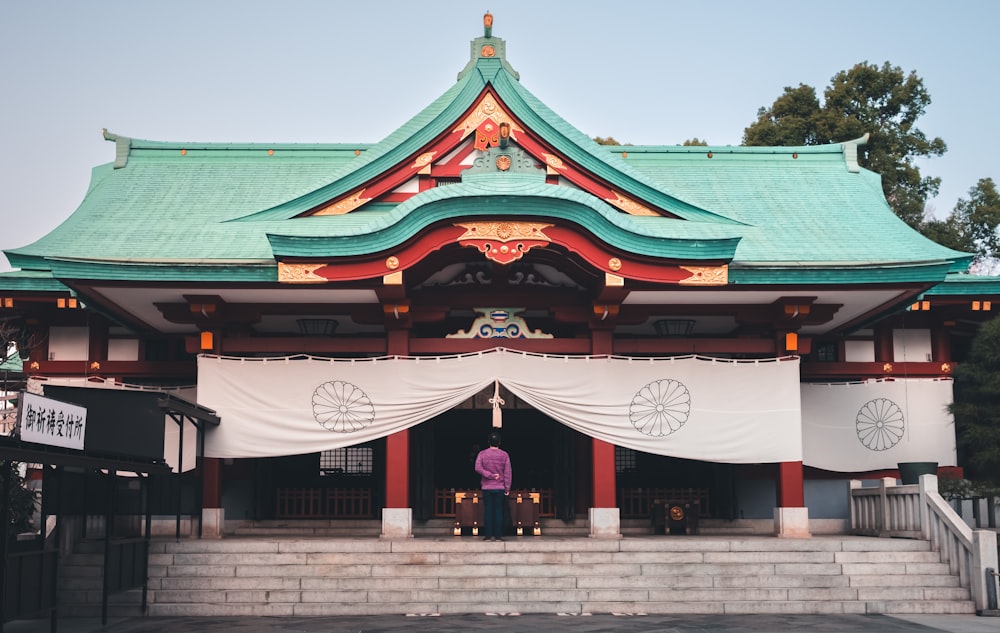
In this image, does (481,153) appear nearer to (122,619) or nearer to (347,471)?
(347,471)

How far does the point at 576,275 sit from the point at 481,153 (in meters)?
2.48

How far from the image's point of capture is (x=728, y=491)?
1850cm

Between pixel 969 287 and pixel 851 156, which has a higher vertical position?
pixel 851 156

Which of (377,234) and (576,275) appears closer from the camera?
(377,234)

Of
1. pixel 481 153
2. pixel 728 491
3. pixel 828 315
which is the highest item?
pixel 481 153

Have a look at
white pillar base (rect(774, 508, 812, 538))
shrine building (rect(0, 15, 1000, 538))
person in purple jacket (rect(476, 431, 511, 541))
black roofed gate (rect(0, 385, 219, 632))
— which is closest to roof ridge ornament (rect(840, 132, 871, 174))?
shrine building (rect(0, 15, 1000, 538))

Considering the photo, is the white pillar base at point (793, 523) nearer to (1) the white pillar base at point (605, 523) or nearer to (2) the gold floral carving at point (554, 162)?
(1) the white pillar base at point (605, 523)

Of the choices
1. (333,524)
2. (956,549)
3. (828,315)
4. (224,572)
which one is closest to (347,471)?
(333,524)

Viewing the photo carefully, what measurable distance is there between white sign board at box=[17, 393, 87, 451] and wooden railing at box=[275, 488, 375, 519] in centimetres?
753

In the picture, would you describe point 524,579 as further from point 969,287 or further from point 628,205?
point 969,287

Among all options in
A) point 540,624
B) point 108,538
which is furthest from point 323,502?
point 540,624

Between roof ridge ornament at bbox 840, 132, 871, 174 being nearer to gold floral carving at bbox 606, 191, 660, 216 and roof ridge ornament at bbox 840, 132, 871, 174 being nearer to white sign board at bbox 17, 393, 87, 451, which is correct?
gold floral carving at bbox 606, 191, 660, 216

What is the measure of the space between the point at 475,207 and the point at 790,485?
6494 mm

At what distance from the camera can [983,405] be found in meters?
17.8
